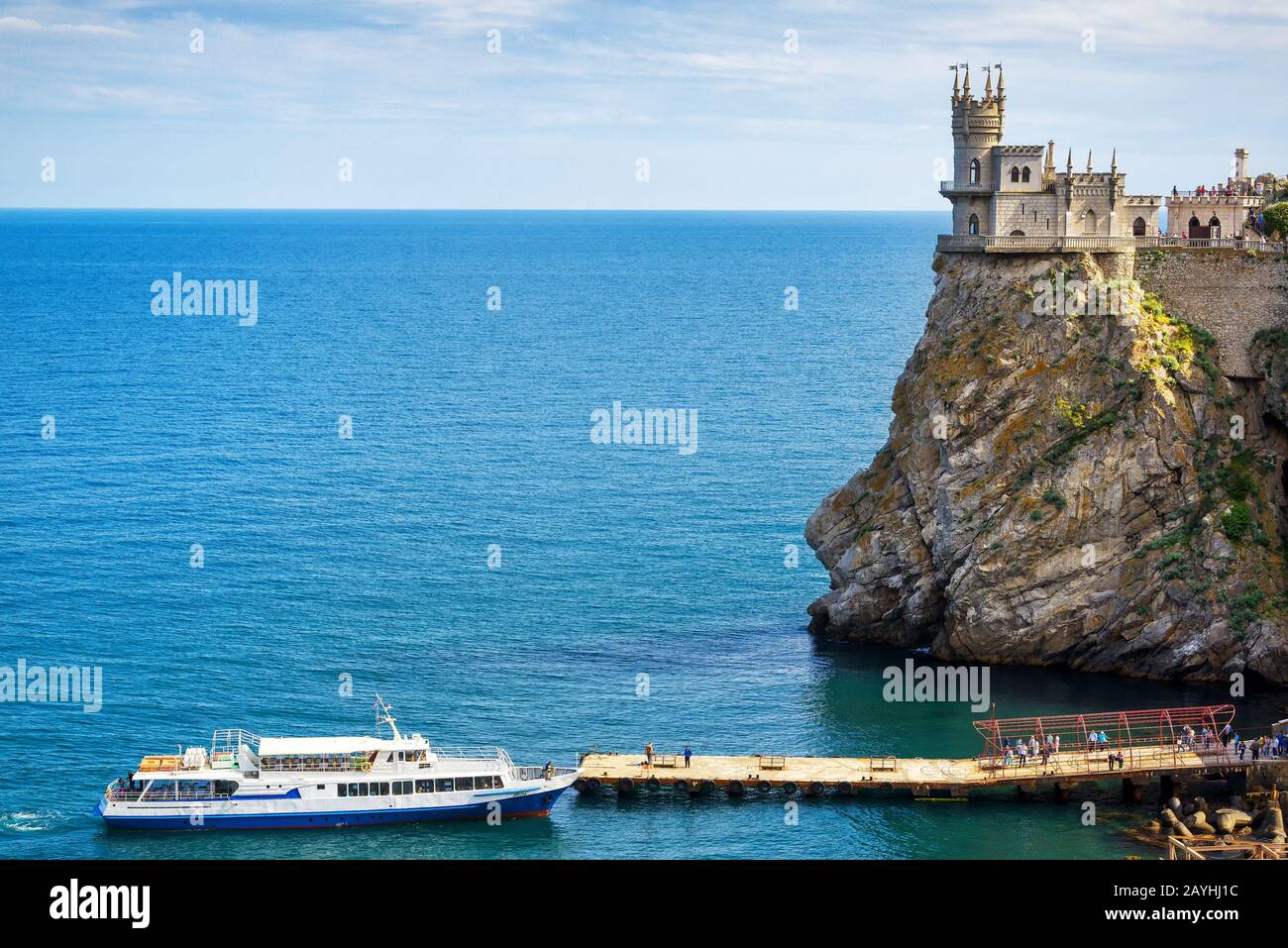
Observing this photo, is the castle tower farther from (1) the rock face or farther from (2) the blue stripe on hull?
(2) the blue stripe on hull

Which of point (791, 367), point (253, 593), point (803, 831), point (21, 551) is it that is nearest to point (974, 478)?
point (803, 831)

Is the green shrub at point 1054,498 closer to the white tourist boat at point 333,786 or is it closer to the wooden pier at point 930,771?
the wooden pier at point 930,771

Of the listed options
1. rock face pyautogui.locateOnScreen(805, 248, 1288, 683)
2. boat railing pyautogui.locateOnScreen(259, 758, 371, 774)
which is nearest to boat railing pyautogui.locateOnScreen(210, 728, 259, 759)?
boat railing pyautogui.locateOnScreen(259, 758, 371, 774)

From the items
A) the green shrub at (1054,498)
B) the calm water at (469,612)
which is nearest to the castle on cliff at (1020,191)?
the green shrub at (1054,498)

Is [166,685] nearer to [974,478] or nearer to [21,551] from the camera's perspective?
[21,551]

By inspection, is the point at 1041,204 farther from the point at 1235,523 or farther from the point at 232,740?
the point at 232,740

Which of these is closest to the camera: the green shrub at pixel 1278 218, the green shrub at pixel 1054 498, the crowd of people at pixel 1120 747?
the crowd of people at pixel 1120 747

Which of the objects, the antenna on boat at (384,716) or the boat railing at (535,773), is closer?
the boat railing at (535,773)
